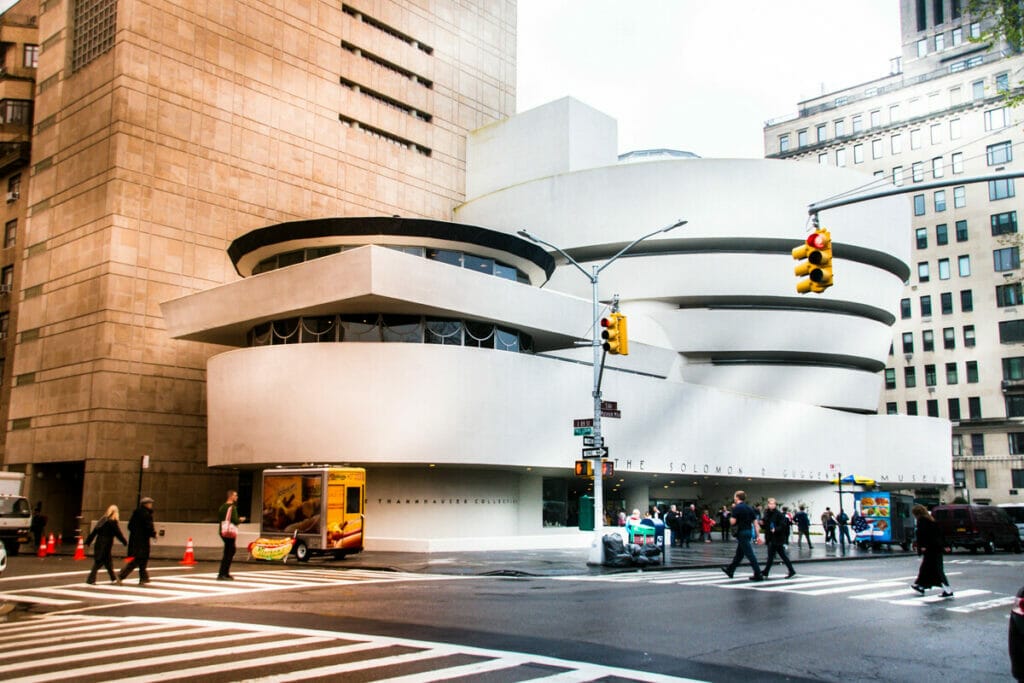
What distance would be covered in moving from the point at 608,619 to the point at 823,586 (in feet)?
27.5

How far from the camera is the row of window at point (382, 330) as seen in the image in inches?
1521

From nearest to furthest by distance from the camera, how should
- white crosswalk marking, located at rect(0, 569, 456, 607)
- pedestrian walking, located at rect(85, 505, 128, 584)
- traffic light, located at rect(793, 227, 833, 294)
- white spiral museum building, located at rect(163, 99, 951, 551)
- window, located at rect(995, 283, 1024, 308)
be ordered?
traffic light, located at rect(793, 227, 833, 294)
white crosswalk marking, located at rect(0, 569, 456, 607)
pedestrian walking, located at rect(85, 505, 128, 584)
white spiral museum building, located at rect(163, 99, 951, 551)
window, located at rect(995, 283, 1024, 308)

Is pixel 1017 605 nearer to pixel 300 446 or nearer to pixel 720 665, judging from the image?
pixel 720 665

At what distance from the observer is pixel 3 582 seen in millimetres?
21328

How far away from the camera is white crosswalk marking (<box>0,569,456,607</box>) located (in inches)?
677

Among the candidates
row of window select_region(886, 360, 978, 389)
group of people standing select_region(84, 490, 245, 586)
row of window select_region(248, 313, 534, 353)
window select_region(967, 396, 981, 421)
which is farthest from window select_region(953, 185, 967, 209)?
group of people standing select_region(84, 490, 245, 586)

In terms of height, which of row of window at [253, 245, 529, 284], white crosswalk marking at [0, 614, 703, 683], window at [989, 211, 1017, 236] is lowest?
white crosswalk marking at [0, 614, 703, 683]

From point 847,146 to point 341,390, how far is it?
75331mm

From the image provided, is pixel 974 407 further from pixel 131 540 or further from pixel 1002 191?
pixel 131 540

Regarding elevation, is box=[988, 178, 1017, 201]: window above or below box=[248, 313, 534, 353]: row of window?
above

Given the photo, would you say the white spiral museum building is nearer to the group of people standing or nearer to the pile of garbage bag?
the pile of garbage bag

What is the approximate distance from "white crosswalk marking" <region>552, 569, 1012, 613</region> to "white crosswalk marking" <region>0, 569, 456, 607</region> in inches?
210

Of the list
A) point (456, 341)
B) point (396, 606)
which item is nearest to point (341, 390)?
point (456, 341)

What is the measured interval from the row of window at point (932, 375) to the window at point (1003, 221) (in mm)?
12440
